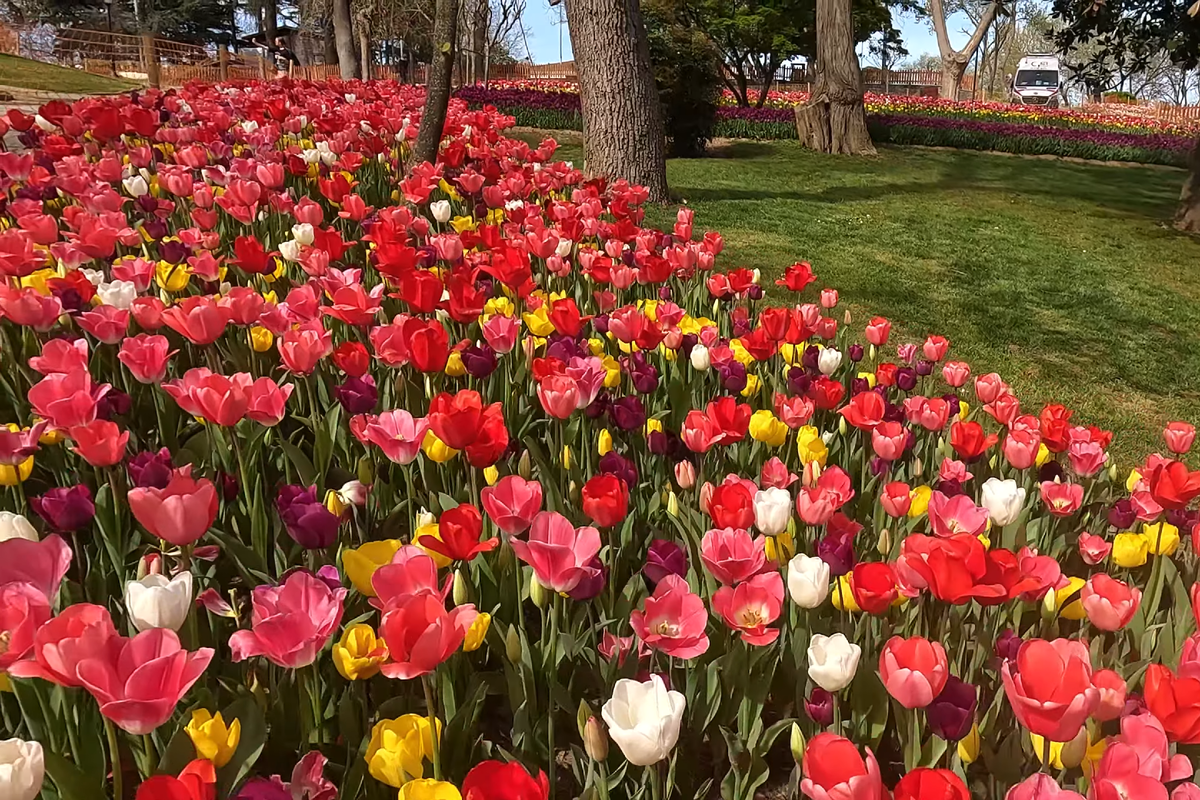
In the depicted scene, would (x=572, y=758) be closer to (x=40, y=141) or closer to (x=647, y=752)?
(x=647, y=752)

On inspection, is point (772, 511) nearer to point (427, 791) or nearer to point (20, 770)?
point (427, 791)

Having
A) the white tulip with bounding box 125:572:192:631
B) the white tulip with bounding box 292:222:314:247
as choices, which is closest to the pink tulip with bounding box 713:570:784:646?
the white tulip with bounding box 125:572:192:631

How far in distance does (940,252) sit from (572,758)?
301 inches

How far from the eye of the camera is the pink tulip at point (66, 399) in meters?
1.78

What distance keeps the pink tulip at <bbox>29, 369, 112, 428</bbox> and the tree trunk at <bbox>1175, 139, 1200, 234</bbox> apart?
39.5ft

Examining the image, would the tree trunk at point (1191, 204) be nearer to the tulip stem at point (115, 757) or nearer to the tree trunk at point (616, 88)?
the tree trunk at point (616, 88)

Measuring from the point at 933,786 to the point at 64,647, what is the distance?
A: 39.3 inches

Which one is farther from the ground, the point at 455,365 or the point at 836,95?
the point at 836,95

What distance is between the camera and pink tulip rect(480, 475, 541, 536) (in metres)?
1.60

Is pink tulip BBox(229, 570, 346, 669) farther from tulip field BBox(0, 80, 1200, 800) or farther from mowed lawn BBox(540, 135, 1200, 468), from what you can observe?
mowed lawn BBox(540, 135, 1200, 468)

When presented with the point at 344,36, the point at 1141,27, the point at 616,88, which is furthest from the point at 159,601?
the point at 344,36

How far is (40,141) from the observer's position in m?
5.17

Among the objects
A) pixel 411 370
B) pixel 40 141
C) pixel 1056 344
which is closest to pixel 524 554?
pixel 411 370

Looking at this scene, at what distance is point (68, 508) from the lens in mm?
1670
